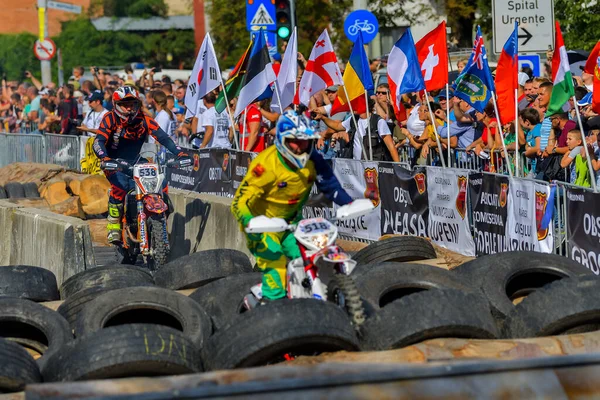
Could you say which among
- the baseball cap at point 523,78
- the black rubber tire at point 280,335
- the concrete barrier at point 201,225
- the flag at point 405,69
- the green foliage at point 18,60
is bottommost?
the concrete barrier at point 201,225

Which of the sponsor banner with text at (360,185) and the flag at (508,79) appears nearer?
the flag at (508,79)

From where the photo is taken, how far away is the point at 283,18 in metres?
23.2

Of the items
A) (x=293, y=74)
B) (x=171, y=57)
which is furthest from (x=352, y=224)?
(x=171, y=57)

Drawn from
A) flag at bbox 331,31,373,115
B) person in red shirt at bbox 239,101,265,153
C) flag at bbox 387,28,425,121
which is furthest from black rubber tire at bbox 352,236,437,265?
person in red shirt at bbox 239,101,265,153

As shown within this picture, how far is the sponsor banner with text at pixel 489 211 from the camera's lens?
12805mm

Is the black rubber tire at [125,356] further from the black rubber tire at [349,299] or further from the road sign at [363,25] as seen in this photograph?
the road sign at [363,25]

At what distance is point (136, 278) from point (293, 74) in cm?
809

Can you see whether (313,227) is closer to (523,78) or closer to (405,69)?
(405,69)

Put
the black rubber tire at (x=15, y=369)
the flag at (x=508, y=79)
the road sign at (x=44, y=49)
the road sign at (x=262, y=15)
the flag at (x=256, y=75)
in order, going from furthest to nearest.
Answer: the road sign at (x=44, y=49) → the road sign at (x=262, y=15) → the flag at (x=256, y=75) → the flag at (x=508, y=79) → the black rubber tire at (x=15, y=369)

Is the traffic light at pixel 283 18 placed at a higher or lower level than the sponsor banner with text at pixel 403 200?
higher

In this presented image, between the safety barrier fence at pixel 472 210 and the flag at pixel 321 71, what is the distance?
1.44 metres

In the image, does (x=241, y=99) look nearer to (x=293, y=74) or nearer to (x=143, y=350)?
(x=293, y=74)

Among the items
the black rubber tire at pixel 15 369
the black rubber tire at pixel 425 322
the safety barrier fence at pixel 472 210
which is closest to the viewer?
the black rubber tire at pixel 15 369

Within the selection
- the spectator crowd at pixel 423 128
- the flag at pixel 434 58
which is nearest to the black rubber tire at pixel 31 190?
the spectator crowd at pixel 423 128
